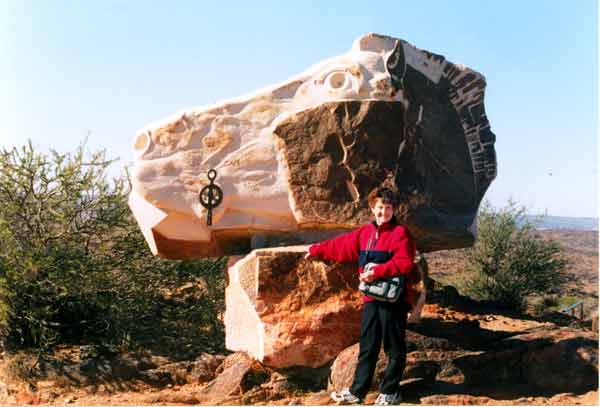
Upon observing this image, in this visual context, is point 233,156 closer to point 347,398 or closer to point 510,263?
point 347,398

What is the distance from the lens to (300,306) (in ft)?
16.8

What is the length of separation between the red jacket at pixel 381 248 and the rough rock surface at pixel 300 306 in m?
0.28

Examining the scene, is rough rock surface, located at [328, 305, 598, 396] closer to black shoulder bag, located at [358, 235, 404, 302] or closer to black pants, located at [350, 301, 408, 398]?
black pants, located at [350, 301, 408, 398]

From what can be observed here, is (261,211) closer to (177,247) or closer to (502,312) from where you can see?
(177,247)

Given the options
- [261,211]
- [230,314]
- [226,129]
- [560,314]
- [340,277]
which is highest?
[226,129]

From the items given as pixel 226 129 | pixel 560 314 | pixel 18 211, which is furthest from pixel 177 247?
pixel 560 314

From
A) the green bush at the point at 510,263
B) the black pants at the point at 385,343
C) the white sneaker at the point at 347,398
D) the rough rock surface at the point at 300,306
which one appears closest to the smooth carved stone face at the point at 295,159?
the rough rock surface at the point at 300,306

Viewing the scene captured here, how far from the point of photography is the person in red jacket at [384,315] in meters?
4.32

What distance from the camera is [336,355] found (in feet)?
16.8

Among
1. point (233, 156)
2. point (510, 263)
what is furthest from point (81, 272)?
point (510, 263)

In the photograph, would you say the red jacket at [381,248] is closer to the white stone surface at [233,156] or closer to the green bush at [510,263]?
the white stone surface at [233,156]

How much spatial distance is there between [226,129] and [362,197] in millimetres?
1294

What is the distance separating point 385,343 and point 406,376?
711mm

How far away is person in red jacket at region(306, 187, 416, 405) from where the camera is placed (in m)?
4.32
